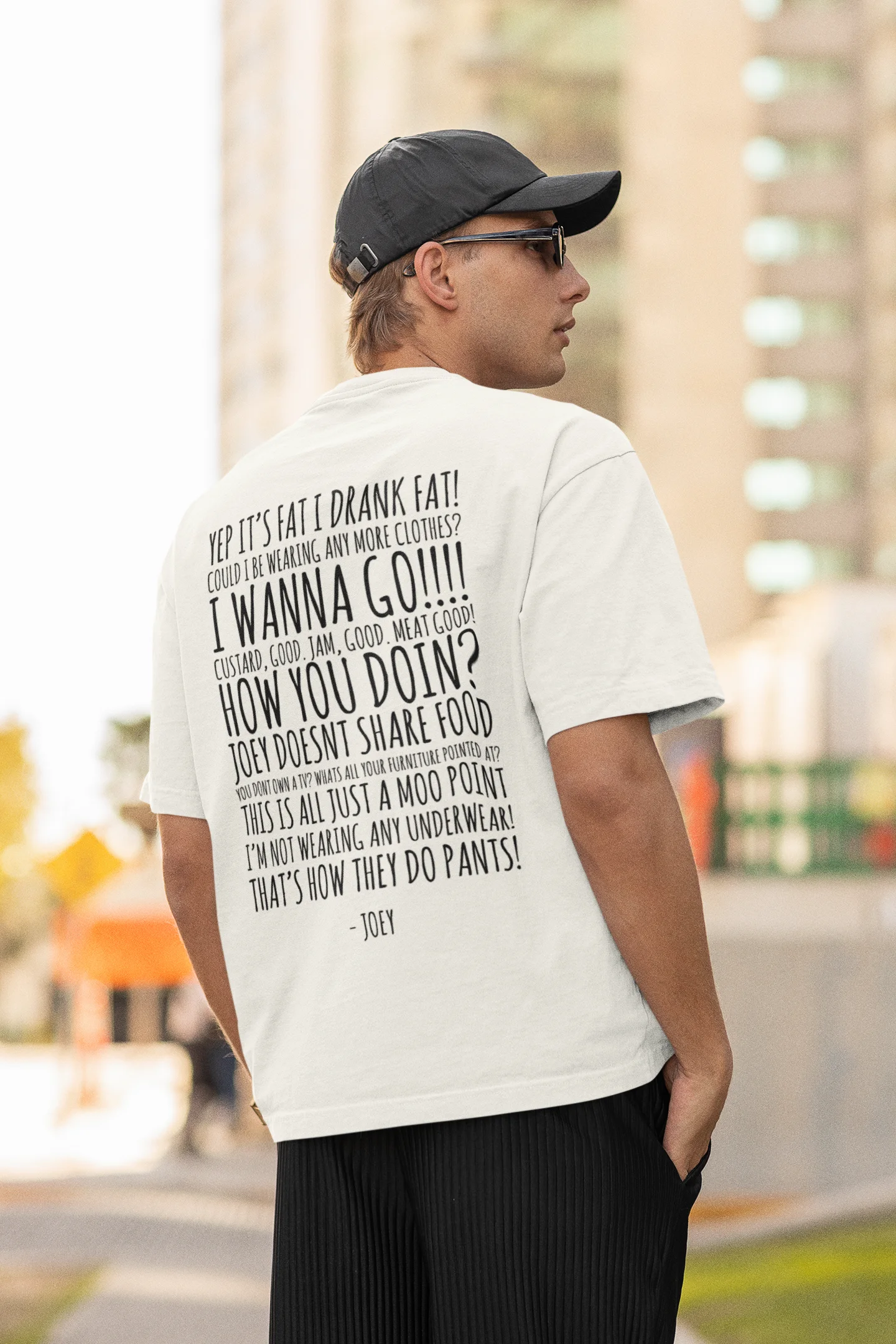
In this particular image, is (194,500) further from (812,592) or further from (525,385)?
(812,592)

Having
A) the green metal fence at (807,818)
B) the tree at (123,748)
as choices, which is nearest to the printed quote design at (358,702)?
the green metal fence at (807,818)

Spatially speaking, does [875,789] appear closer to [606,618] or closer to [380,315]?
[380,315]

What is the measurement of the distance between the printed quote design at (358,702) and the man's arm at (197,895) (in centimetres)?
12

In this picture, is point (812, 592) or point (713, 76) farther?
point (713, 76)

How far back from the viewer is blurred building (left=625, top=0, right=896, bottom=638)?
164ft

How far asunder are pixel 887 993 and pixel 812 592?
403 inches

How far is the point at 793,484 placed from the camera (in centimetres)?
6222

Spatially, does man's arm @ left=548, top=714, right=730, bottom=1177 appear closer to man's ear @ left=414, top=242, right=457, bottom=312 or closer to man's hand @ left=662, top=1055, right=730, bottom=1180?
man's hand @ left=662, top=1055, right=730, bottom=1180

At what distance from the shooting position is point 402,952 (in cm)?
182

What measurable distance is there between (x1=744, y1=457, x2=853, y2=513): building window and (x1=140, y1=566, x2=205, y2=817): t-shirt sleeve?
60.0m

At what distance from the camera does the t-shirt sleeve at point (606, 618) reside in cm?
176

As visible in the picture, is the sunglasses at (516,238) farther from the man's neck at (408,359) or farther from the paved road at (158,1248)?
the paved road at (158,1248)

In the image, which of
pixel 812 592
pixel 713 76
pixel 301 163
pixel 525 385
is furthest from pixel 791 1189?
pixel 301 163

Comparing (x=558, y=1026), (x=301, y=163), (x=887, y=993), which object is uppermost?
(x=301, y=163)
